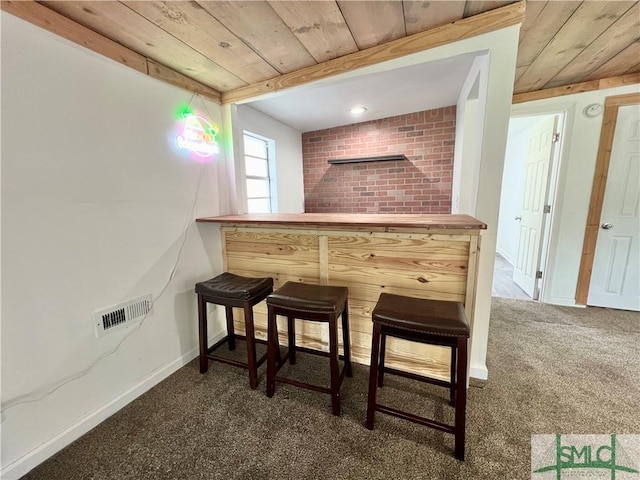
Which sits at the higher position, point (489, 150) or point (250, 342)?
point (489, 150)

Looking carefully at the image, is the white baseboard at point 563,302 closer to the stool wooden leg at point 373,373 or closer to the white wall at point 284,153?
the stool wooden leg at point 373,373

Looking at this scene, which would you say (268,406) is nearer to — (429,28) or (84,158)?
(84,158)

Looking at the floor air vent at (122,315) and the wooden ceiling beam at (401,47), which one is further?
the floor air vent at (122,315)

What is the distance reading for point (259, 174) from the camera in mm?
3391

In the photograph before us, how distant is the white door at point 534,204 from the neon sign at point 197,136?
3.57 metres

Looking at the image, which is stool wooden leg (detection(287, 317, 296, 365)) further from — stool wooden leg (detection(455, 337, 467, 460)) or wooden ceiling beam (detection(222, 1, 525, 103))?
wooden ceiling beam (detection(222, 1, 525, 103))

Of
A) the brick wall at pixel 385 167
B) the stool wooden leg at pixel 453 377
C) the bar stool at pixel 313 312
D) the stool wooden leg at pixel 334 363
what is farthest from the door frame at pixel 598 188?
the stool wooden leg at pixel 334 363

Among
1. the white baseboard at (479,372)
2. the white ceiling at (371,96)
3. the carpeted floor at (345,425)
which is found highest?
the white ceiling at (371,96)

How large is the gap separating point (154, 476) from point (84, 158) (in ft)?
5.39

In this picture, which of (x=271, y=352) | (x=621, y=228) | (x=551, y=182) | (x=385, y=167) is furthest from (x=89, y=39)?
(x=621, y=228)

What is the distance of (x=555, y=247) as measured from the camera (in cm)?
282

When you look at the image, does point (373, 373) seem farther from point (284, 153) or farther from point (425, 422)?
point (284, 153)

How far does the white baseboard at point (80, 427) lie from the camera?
1.19m

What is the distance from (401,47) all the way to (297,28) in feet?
2.14
